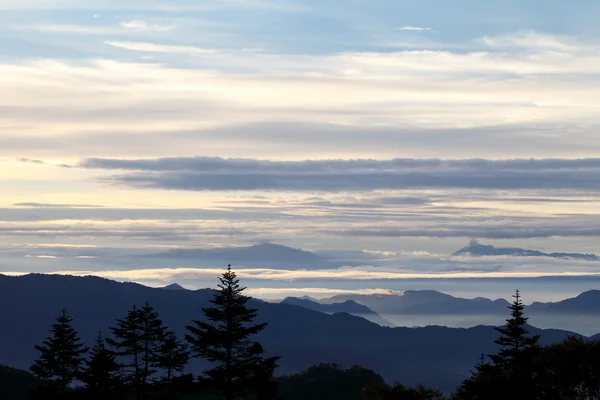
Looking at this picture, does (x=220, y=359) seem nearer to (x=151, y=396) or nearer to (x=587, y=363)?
(x=151, y=396)

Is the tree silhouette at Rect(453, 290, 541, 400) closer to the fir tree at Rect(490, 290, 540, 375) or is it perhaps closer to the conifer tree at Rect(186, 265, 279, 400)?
the fir tree at Rect(490, 290, 540, 375)

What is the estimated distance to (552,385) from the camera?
401 feet

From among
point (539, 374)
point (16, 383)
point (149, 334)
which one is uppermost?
point (149, 334)

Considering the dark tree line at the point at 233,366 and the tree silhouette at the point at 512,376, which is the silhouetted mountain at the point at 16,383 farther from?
the tree silhouette at the point at 512,376

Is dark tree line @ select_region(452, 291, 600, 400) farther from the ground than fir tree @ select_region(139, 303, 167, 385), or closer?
closer

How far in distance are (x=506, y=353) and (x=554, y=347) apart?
6.27 metres

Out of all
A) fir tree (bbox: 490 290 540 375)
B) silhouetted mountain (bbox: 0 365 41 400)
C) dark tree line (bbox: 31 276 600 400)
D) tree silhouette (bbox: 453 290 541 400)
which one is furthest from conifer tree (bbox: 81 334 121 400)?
fir tree (bbox: 490 290 540 375)

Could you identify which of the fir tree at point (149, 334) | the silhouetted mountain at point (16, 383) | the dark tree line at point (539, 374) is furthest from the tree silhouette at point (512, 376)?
the silhouetted mountain at point (16, 383)

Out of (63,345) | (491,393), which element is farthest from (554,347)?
(63,345)

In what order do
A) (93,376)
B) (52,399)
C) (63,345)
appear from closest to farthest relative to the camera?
1. (52,399)
2. (93,376)
3. (63,345)

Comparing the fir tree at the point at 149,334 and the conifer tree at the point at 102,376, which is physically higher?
the fir tree at the point at 149,334

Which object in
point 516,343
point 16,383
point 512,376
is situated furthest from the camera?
point 16,383

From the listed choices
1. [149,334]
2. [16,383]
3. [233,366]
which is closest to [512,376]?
[233,366]

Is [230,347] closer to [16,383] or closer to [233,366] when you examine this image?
[233,366]
